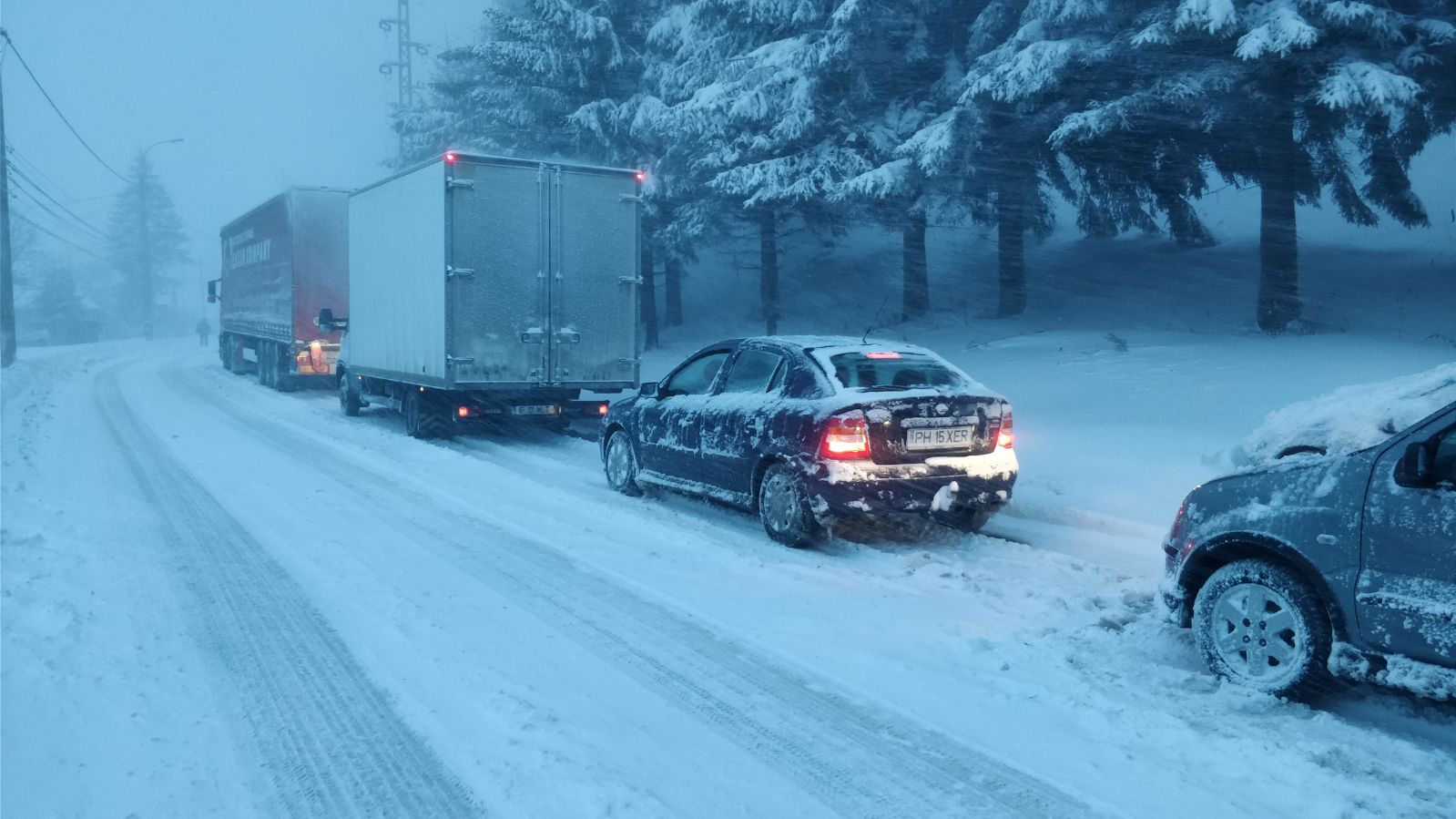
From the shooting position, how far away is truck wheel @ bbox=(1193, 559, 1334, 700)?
4.49 m

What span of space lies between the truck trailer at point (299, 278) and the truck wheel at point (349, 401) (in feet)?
9.24

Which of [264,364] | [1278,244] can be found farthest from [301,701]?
[264,364]

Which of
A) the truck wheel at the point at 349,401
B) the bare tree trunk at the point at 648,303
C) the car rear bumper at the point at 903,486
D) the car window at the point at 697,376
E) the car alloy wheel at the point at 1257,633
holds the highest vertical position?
the bare tree trunk at the point at 648,303

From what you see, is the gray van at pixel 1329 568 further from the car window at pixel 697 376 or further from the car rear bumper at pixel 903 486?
the car window at pixel 697 376

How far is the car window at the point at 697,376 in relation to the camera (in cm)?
931

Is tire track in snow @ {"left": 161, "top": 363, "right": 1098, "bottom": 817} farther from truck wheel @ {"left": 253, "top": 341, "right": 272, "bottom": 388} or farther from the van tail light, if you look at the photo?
truck wheel @ {"left": 253, "top": 341, "right": 272, "bottom": 388}

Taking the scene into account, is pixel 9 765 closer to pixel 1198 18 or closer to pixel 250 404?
pixel 1198 18

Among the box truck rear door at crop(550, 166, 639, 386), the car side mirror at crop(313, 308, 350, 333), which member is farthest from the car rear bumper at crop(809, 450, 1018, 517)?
the car side mirror at crop(313, 308, 350, 333)

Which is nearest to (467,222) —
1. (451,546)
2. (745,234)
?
(451,546)

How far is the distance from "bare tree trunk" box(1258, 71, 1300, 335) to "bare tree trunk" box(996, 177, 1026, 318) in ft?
14.2

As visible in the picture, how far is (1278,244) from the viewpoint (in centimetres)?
1684

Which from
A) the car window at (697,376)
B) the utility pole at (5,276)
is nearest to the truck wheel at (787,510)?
the car window at (697,376)

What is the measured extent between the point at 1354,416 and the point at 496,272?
9.93 m

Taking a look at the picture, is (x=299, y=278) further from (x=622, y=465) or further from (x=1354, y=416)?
(x=1354, y=416)
